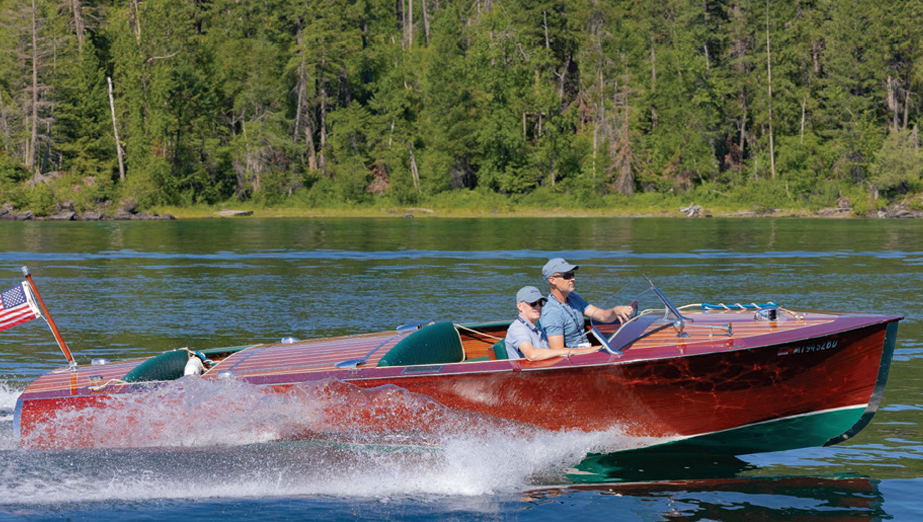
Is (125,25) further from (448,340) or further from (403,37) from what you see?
(448,340)

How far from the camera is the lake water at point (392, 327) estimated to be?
7945mm

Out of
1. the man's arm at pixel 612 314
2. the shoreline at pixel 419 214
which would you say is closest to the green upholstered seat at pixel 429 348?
the man's arm at pixel 612 314

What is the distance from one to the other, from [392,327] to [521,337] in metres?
7.59

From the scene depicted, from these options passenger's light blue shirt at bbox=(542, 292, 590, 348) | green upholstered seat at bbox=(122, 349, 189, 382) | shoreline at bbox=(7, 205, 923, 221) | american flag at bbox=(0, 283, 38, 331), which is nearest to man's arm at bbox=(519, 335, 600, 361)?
passenger's light blue shirt at bbox=(542, 292, 590, 348)

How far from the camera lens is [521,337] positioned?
28.0 feet

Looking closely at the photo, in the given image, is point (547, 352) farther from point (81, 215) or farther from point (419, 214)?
point (81, 215)

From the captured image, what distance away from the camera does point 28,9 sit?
65.6 metres

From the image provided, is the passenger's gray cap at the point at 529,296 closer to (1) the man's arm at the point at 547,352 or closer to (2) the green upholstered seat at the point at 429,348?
(1) the man's arm at the point at 547,352

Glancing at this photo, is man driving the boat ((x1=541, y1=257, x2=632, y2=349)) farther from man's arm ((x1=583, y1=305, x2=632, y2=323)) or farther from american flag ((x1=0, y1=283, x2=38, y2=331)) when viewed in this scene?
american flag ((x1=0, y1=283, x2=38, y2=331))

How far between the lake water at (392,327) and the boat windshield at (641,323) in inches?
9.6

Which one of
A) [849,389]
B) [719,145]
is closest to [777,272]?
[849,389]

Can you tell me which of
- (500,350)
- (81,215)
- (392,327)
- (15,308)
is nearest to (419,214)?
(81,215)

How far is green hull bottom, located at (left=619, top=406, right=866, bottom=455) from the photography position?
27.8ft

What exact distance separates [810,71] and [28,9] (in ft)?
171
